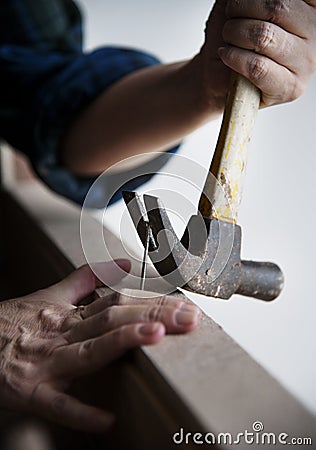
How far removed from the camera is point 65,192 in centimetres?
85

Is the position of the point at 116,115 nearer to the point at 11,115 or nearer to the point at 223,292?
the point at 11,115

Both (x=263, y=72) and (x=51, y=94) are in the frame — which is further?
(x=51, y=94)

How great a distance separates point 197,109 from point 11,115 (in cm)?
36

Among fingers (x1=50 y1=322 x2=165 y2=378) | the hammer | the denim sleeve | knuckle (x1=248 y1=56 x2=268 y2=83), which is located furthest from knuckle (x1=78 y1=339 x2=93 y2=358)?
the denim sleeve

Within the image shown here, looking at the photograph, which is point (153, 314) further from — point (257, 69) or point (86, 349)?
point (257, 69)

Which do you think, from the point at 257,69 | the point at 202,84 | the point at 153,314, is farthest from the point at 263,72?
the point at 153,314

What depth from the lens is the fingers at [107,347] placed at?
398 mm

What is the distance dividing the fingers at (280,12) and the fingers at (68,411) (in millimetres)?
362

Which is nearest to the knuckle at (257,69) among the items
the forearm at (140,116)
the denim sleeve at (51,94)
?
the forearm at (140,116)

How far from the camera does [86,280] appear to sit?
52 centimetres

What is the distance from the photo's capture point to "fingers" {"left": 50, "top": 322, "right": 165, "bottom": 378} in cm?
40

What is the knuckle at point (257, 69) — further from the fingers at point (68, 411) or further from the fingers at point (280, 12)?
the fingers at point (68, 411)

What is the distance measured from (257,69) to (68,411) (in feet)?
1.10

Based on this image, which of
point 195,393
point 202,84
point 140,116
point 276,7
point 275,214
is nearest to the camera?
point 195,393
